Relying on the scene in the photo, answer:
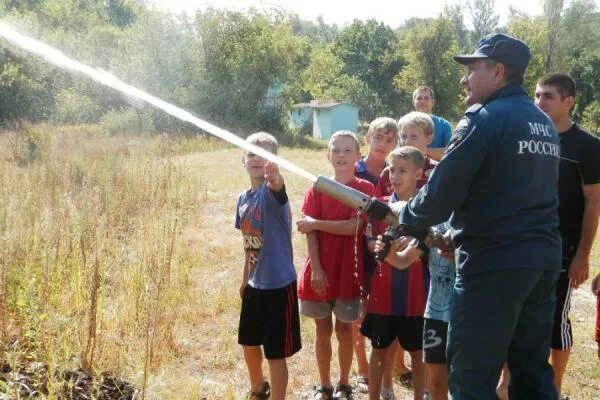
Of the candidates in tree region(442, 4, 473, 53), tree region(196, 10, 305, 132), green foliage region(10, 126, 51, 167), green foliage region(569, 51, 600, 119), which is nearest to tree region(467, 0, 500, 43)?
tree region(442, 4, 473, 53)

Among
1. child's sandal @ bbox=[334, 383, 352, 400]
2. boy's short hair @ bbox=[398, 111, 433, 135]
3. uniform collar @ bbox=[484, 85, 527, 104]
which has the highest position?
uniform collar @ bbox=[484, 85, 527, 104]

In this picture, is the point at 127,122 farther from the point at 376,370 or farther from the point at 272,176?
the point at 376,370

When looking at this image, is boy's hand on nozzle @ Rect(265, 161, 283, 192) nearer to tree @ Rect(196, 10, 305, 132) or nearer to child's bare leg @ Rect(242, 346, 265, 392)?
child's bare leg @ Rect(242, 346, 265, 392)

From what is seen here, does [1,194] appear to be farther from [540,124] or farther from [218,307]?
[540,124]

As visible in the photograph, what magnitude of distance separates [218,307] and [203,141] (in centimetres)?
2167

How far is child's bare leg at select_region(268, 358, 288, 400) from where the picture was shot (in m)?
3.66

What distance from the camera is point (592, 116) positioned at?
43.3 metres

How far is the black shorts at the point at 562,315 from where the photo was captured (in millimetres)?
3721

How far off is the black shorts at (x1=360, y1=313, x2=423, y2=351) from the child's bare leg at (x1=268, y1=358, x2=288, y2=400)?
0.60 m

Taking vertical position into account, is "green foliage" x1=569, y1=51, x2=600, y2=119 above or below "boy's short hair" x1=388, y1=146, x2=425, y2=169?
above

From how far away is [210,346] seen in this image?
495 cm

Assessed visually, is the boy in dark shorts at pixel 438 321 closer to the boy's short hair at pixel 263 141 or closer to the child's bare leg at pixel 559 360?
the child's bare leg at pixel 559 360

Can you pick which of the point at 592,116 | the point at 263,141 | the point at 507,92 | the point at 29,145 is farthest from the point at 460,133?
the point at 592,116

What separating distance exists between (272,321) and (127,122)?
31750 millimetres
